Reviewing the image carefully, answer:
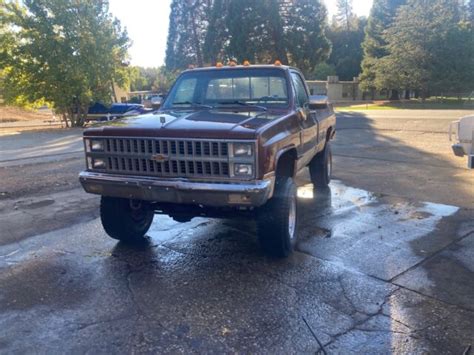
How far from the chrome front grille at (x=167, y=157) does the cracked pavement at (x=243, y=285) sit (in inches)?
39.9

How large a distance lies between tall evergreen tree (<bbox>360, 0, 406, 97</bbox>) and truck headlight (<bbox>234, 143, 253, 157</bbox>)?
132 ft

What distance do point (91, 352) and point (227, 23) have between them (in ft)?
111

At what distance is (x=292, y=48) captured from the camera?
3388 centimetres

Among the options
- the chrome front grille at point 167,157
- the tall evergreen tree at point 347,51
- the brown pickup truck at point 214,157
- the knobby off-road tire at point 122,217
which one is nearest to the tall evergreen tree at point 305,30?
the tall evergreen tree at point 347,51

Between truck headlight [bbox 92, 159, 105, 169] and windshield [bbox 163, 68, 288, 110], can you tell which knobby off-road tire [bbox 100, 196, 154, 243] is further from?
windshield [bbox 163, 68, 288, 110]

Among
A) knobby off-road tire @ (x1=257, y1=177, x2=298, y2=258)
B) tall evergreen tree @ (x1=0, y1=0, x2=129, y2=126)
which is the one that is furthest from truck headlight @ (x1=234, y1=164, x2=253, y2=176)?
tall evergreen tree @ (x1=0, y1=0, x2=129, y2=126)

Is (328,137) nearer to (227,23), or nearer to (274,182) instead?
(274,182)

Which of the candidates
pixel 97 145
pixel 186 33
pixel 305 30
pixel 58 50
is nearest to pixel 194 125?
pixel 97 145

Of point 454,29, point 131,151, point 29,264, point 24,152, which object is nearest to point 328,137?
point 131,151

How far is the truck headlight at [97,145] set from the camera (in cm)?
440

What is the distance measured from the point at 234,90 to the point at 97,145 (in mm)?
1868

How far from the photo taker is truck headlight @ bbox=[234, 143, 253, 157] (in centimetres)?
376

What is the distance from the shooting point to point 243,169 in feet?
12.5

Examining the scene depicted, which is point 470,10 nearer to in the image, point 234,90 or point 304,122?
point 304,122
